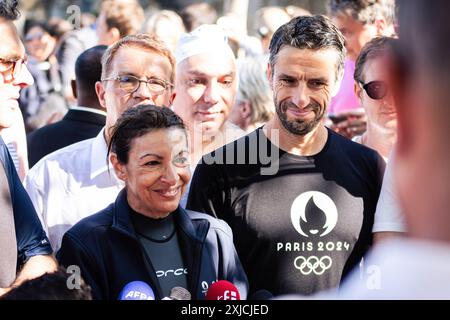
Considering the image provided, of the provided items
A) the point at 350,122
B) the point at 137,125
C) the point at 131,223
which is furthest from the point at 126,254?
the point at 350,122

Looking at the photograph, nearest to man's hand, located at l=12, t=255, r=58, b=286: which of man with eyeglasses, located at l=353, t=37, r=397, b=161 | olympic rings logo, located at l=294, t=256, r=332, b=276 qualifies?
olympic rings logo, located at l=294, t=256, r=332, b=276

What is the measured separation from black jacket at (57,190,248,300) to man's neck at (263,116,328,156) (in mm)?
486

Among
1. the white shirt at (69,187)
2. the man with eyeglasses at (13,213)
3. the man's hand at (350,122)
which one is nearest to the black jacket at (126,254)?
the man with eyeglasses at (13,213)

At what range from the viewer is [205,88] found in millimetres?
3893

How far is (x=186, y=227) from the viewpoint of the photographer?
299cm

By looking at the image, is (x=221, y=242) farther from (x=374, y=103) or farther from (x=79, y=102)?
(x=79, y=102)

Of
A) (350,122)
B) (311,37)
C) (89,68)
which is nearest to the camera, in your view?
(311,37)

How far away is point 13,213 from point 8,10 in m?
0.83

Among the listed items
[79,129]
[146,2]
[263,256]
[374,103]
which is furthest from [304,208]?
[146,2]

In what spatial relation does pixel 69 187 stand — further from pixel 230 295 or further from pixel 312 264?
pixel 312 264

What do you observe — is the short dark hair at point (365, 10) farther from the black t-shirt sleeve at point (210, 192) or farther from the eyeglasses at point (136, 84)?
the black t-shirt sleeve at point (210, 192)

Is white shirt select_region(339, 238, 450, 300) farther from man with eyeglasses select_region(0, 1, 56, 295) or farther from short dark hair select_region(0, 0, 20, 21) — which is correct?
short dark hair select_region(0, 0, 20, 21)

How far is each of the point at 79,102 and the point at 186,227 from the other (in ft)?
4.75

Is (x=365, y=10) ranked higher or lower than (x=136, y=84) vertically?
higher
